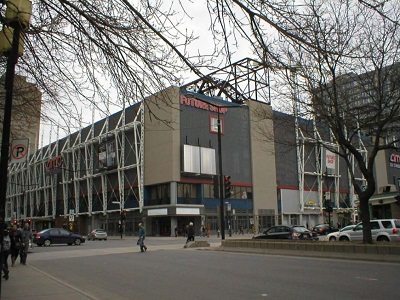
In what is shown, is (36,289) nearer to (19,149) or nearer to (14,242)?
(19,149)

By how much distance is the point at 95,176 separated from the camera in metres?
68.8

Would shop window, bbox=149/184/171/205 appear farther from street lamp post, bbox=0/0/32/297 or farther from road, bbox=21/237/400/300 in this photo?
street lamp post, bbox=0/0/32/297

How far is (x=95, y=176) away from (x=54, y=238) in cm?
3468

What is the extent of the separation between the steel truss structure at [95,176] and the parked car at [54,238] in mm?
15616

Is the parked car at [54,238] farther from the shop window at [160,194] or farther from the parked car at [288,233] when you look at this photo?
the shop window at [160,194]

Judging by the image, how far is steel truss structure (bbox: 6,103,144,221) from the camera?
60125mm

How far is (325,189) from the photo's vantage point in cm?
7469

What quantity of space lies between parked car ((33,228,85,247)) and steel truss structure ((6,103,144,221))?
615 inches

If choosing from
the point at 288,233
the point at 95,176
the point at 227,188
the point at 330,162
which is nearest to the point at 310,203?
the point at 330,162

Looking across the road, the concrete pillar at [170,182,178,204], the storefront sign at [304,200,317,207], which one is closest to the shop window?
the concrete pillar at [170,182,178,204]

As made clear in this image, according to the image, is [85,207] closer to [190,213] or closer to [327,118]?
[190,213]

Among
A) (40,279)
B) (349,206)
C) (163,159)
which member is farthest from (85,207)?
(40,279)

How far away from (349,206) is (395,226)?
190ft

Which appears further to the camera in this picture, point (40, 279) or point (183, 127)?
point (183, 127)
